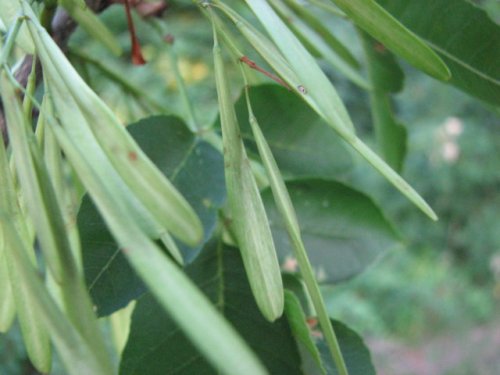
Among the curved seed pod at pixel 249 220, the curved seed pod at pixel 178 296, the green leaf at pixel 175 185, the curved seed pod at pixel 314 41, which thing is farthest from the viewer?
the curved seed pod at pixel 314 41

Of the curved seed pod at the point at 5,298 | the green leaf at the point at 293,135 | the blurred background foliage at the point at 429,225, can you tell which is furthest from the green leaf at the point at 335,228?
the blurred background foliage at the point at 429,225

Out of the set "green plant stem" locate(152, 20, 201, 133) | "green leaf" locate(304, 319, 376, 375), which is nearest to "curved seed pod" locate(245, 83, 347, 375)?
"green leaf" locate(304, 319, 376, 375)

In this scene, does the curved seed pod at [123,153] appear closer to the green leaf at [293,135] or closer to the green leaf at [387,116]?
the green leaf at [293,135]

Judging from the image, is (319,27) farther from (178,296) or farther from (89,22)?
(178,296)

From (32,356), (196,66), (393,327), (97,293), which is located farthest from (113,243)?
(393,327)

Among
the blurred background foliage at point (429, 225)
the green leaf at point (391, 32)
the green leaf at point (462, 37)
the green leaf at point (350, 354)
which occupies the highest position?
the green leaf at point (391, 32)
